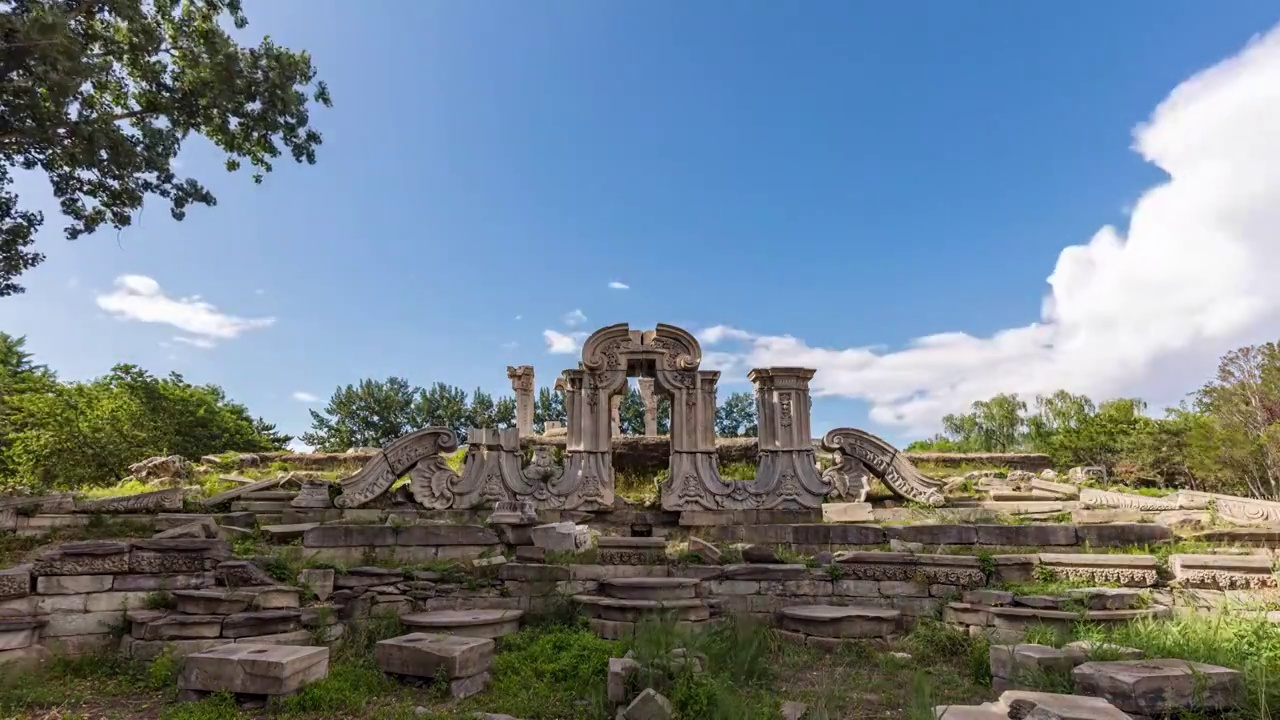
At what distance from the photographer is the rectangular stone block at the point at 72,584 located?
558cm

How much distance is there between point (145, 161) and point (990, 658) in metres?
13.5

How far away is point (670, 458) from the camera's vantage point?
9.48 meters

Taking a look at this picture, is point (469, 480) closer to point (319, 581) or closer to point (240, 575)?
point (319, 581)

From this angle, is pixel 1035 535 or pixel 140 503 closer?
pixel 1035 535

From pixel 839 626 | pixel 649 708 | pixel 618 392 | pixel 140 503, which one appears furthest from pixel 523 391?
pixel 649 708

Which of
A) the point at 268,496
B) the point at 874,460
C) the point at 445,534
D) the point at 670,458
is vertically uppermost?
the point at 670,458

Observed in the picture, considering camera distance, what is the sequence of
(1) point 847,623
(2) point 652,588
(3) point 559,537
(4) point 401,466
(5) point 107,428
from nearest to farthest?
1. (1) point 847,623
2. (2) point 652,588
3. (3) point 559,537
4. (4) point 401,466
5. (5) point 107,428

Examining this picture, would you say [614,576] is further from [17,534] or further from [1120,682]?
[17,534]

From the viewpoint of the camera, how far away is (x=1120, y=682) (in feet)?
12.3

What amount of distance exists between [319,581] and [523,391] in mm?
13938

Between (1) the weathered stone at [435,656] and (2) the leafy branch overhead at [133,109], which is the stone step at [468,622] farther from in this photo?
(2) the leafy branch overhead at [133,109]

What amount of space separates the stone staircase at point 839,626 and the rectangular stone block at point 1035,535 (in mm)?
1972

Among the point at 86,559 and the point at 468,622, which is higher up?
the point at 86,559

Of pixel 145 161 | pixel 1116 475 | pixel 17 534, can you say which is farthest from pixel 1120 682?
pixel 1116 475
